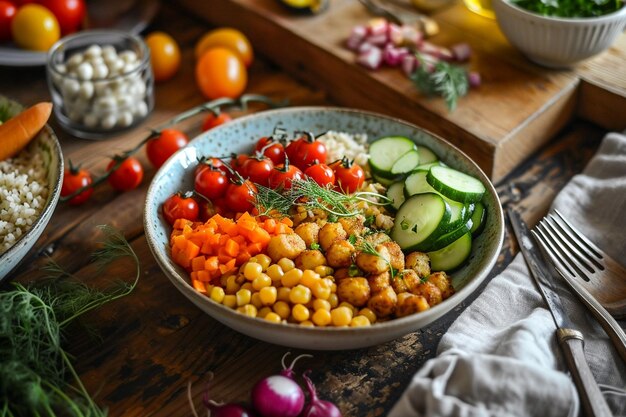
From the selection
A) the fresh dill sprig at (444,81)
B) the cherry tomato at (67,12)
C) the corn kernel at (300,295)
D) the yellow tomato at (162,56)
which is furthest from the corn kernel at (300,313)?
the cherry tomato at (67,12)

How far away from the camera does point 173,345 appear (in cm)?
157

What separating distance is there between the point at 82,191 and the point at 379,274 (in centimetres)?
97

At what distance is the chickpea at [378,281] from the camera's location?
1462 mm

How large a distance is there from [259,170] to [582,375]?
0.94 meters

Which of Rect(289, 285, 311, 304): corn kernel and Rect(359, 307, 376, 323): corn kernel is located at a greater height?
Rect(289, 285, 311, 304): corn kernel

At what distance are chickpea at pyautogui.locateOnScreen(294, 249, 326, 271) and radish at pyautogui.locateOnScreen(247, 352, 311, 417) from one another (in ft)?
0.90

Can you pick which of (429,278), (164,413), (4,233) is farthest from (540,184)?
(4,233)

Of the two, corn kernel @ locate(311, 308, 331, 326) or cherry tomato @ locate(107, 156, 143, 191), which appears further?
cherry tomato @ locate(107, 156, 143, 191)

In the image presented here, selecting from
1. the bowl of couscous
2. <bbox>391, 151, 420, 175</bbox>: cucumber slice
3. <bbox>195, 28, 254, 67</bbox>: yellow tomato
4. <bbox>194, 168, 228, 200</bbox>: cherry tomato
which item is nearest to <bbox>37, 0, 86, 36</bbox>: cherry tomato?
<bbox>195, 28, 254, 67</bbox>: yellow tomato

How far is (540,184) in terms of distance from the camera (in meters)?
2.03

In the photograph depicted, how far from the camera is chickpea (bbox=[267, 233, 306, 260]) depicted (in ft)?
5.02

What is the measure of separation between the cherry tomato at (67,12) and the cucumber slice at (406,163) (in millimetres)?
1506

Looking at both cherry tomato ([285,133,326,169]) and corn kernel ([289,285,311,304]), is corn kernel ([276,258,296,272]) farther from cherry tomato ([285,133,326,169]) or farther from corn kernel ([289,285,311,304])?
cherry tomato ([285,133,326,169])

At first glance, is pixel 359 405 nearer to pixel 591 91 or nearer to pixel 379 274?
pixel 379 274
